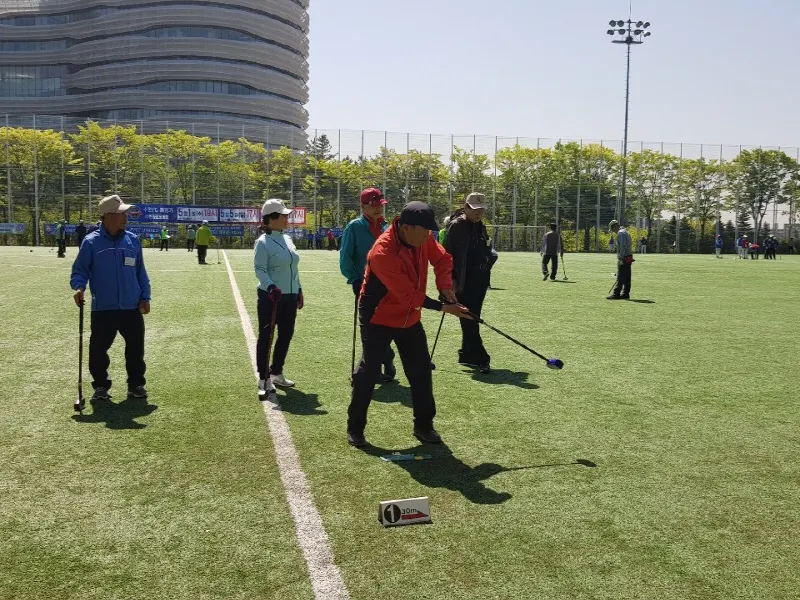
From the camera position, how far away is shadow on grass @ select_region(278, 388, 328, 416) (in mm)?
6941

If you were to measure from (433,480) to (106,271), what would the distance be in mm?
3898

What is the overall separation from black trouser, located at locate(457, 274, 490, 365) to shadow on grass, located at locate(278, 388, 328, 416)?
7.50ft

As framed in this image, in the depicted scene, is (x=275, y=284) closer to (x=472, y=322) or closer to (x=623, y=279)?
(x=472, y=322)

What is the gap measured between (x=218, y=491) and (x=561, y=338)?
799cm

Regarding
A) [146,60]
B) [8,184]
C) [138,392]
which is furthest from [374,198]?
[146,60]

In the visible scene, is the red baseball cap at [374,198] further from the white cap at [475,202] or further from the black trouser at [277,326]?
the white cap at [475,202]

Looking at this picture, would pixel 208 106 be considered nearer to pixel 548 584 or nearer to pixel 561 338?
pixel 561 338

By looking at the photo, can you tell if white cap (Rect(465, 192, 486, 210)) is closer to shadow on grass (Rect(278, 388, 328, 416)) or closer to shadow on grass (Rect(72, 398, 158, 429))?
shadow on grass (Rect(278, 388, 328, 416))

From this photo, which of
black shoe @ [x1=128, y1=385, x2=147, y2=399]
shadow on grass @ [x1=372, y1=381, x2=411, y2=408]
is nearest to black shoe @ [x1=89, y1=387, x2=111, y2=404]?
black shoe @ [x1=128, y1=385, x2=147, y2=399]

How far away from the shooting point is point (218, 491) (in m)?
4.82

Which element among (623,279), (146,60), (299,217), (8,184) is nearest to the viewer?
(623,279)

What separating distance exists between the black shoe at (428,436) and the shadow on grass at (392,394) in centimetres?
129

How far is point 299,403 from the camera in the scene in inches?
287

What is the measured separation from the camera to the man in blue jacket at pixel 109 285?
23.3 ft
